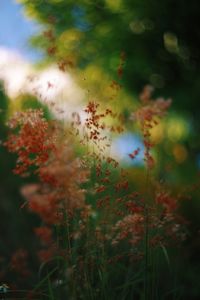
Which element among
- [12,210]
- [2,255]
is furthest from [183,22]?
[2,255]

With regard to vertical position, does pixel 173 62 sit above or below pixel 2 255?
above

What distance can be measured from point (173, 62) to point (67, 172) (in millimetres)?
6150

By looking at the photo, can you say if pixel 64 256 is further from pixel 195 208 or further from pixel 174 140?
pixel 174 140

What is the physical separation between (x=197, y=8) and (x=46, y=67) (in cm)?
244

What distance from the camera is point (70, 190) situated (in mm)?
2129

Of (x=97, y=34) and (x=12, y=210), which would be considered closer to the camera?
(x=12, y=210)

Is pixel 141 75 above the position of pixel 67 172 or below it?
below

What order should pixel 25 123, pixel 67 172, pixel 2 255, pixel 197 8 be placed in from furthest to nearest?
1. pixel 197 8
2. pixel 2 255
3. pixel 25 123
4. pixel 67 172

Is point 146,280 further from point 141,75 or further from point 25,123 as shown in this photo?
point 141,75

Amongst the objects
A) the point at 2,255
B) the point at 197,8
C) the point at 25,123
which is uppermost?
the point at 197,8

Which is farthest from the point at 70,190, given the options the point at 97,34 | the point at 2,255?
the point at 97,34

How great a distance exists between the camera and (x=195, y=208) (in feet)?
18.7

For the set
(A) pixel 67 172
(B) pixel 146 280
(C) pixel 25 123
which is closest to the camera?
(A) pixel 67 172

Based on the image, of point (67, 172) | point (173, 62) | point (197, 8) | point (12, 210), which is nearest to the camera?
point (67, 172)
